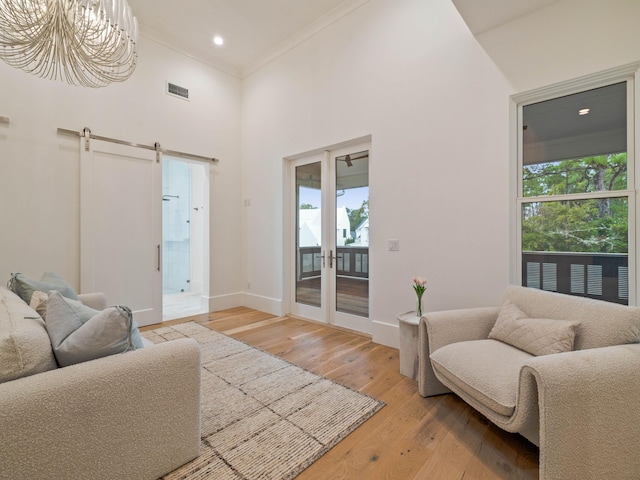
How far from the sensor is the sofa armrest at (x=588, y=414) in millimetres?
1268

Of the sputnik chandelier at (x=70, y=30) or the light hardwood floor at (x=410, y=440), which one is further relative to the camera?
the sputnik chandelier at (x=70, y=30)

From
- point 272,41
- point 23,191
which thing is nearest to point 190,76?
point 272,41

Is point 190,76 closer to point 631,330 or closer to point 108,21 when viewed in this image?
point 108,21

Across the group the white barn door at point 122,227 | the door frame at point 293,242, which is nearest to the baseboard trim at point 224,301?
the white barn door at point 122,227

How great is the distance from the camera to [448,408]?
205 centimetres

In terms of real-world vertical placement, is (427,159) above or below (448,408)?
above

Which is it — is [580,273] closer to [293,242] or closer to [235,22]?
[293,242]

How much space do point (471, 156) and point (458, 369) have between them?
1.89m

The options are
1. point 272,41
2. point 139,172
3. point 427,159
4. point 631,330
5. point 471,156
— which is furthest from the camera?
point 272,41

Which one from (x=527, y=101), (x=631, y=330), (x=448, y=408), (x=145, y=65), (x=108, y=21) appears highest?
(x=145, y=65)

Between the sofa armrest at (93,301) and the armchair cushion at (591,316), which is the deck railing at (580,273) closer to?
the armchair cushion at (591,316)

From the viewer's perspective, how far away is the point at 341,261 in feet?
12.7

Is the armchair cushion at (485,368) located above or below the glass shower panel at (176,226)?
below

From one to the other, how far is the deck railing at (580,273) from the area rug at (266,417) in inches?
67.2
